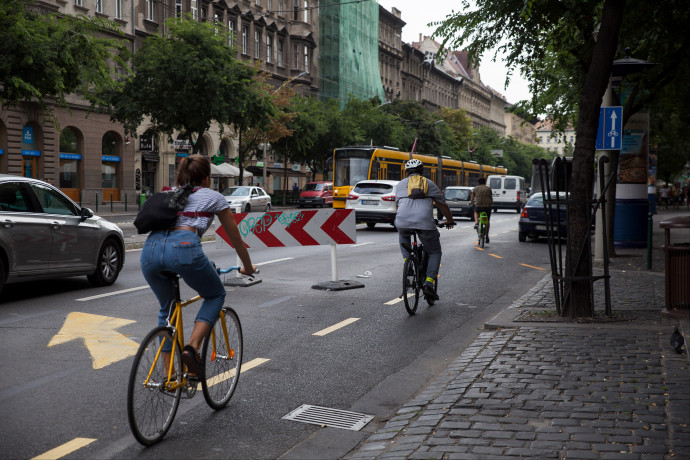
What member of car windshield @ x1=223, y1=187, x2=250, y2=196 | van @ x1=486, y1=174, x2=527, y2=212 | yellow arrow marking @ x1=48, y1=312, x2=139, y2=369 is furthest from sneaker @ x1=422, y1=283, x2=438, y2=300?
van @ x1=486, y1=174, x2=527, y2=212

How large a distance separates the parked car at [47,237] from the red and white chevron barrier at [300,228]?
1712mm

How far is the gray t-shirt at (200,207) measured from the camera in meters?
4.79

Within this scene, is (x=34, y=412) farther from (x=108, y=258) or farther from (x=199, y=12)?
(x=199, y=12)

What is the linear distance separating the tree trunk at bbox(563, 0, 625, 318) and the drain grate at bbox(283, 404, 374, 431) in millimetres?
4002

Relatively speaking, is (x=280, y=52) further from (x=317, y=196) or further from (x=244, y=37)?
(x=317, y=196)

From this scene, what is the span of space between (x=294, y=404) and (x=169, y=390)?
3.79 feet

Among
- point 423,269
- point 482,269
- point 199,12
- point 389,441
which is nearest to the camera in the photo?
point 389,441

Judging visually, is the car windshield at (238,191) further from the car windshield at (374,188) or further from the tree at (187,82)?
the car windshield at (374,188)

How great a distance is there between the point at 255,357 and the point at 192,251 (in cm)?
256

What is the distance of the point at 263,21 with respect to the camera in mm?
60062

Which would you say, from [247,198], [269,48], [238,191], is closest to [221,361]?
[247,198]

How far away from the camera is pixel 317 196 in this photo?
168 feet

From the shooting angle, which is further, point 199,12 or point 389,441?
point 199,12

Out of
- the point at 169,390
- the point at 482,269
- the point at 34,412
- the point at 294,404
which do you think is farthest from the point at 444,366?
the point at 482,269
